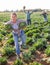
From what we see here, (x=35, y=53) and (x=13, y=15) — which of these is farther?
(x=35, y=53)

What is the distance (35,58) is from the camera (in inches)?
362

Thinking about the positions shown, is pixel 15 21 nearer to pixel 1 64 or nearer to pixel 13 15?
pixel 13 15

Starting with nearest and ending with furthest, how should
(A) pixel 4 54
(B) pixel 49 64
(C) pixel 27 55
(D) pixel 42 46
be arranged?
(B) pixel 49 64 → (C) pixel 27 55 → (A) pixel 4 54 → (D) pixel 42 46

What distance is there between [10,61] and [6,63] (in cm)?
38

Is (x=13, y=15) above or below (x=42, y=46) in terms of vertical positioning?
above

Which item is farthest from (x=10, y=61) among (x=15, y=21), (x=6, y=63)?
(x=15, y=21)

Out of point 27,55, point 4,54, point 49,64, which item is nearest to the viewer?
point 49,64

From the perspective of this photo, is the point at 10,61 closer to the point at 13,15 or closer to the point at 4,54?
the point at 4,54

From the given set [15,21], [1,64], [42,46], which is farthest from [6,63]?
[42,46]

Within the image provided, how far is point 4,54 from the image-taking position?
9.55m

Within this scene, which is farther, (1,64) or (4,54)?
(4,54)

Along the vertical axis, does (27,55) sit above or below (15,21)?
below

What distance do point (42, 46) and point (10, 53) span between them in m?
1.72

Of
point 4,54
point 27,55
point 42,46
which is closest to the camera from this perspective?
point 27,55
